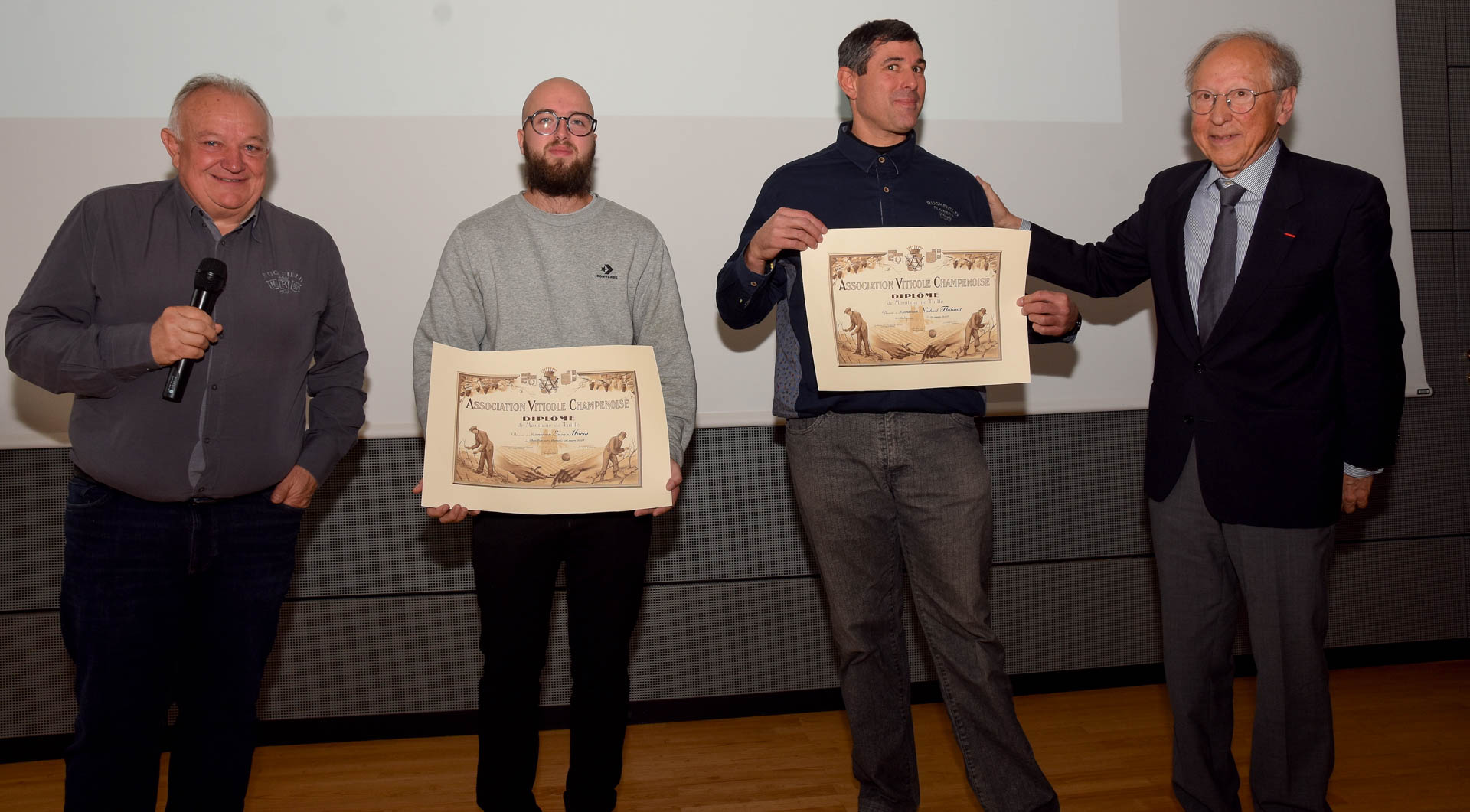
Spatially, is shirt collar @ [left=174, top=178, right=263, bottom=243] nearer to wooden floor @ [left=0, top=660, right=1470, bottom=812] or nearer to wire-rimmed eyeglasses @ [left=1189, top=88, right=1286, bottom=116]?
wooden floor @ [left=0, top=660, right=1470, bottom=812]

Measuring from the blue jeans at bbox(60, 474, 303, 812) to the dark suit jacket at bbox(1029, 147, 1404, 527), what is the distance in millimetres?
1850

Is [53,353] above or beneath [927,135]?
beneath

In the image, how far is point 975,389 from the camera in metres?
2.09

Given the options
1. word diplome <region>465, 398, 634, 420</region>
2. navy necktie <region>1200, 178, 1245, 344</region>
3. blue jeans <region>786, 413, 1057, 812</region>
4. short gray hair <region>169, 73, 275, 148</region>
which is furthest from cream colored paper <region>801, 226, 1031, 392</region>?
short gray hair <region>169, 73, 275, 148</region>

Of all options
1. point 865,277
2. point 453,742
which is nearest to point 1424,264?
point 865,277

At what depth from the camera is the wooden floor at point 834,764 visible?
2.40m

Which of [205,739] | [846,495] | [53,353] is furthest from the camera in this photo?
[846,495]

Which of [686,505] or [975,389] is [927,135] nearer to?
[975,389]

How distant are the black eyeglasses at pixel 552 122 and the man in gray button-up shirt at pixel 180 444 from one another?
0.52m

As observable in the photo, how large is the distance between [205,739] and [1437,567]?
3764mm

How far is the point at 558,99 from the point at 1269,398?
5.03 feet

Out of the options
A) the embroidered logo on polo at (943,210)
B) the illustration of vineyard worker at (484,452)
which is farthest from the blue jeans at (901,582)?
the illustration of vineyard worker at (484,452)

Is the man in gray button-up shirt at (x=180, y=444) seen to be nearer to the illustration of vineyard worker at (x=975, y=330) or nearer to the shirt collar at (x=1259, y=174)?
the illustration of vineyard worker at (x=975, y=330)

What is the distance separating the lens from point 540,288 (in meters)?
1.97
